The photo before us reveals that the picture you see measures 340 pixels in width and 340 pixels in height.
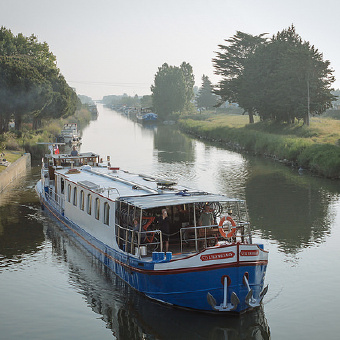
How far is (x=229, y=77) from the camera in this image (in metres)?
106

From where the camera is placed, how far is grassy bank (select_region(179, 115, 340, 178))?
50537mm

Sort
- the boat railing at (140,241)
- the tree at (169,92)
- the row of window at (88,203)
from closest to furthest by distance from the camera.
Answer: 1. the boat railing at (140,241)
2. the row of window at (88,203)
3. the tree at (169,92)

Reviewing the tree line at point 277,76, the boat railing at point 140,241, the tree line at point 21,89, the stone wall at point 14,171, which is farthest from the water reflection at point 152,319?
the tree line at point 277,76

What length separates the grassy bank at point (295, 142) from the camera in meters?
50.5

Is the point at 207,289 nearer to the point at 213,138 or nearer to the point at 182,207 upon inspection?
the point at 182,207

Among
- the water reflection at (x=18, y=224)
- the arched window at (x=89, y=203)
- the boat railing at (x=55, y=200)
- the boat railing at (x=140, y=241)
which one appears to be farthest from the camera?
the boat railing at (x=55, y=200)

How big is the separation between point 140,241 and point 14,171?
95.6 ft

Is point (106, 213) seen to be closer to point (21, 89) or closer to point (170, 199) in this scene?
point (170, 199)

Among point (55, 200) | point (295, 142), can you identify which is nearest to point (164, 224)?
point (55, 200)

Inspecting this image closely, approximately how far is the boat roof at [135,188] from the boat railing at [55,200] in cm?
144

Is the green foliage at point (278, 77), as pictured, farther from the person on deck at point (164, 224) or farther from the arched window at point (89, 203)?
the person on deck at point (164, 224)

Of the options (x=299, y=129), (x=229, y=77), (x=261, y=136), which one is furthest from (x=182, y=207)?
(x=229, y=77)

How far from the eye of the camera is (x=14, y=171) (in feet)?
153

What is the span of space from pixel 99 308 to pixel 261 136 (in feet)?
176
